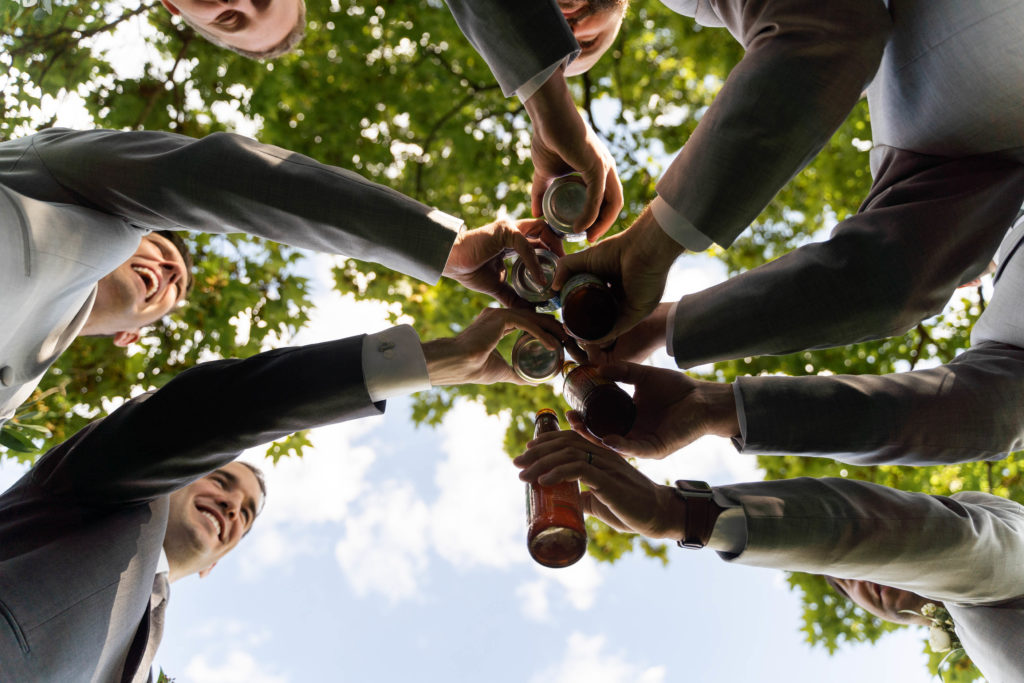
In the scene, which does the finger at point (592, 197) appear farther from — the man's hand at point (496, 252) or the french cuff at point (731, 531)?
the french cuff at point (731, 531)

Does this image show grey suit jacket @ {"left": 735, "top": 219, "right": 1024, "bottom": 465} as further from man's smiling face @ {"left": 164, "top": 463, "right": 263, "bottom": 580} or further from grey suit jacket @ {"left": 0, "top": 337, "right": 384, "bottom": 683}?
man's smiling face @ {"left": 164, "top": 463, "right": 263, "bottom": 580}

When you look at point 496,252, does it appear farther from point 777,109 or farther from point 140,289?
point 140,289

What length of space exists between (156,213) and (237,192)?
0.94ft

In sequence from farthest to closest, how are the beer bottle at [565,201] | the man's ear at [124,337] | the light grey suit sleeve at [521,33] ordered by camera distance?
the man's ear at [124,337] < the beer bottle at [565,201] < the light grey suit sleeve at [521,33]

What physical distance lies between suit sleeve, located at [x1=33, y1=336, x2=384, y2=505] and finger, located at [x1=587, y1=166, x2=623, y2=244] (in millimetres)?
843

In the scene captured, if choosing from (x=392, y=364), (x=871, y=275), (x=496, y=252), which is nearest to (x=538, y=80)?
(x=496, y=252)

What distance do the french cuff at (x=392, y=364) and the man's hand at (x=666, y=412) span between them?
501 millimetres

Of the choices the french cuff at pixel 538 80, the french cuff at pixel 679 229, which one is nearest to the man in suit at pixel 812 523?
the french cuff at pixel 679 229

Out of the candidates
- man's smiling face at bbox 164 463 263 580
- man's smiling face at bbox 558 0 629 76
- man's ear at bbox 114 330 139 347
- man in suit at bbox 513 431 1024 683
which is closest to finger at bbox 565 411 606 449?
man in suit at bbox 513 431 1024 683

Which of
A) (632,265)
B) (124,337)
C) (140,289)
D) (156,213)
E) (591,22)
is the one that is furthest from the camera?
(124,337)

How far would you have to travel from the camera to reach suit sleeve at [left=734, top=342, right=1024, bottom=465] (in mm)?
1561

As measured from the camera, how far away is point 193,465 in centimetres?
164

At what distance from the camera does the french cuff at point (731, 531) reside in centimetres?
156

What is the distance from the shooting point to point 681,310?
161 cm
